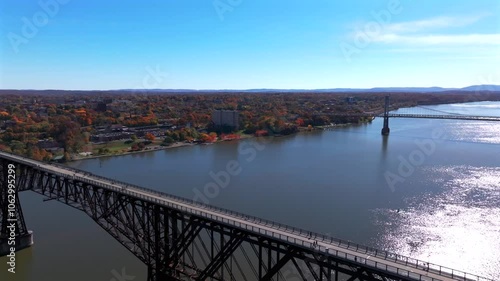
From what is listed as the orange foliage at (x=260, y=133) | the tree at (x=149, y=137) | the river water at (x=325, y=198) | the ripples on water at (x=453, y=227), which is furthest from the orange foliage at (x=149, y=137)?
the ripples on water at (x=453, y=227)

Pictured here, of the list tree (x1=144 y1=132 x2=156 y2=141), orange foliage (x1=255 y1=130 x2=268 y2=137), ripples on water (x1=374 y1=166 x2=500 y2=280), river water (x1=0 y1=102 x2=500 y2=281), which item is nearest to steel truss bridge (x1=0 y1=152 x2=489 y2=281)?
ripples on water (x1=374 y1=166 x2=500 y2=280)

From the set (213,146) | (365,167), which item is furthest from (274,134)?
(365,167)

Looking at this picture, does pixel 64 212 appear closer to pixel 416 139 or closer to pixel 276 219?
pixel 276 219

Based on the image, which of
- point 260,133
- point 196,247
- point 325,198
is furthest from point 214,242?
point 260,133

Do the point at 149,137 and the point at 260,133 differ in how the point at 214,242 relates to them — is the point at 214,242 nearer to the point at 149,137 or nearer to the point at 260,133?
the point at 149,137

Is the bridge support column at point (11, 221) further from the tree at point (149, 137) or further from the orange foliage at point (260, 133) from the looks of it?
the orange foliage at point (260, 133)
